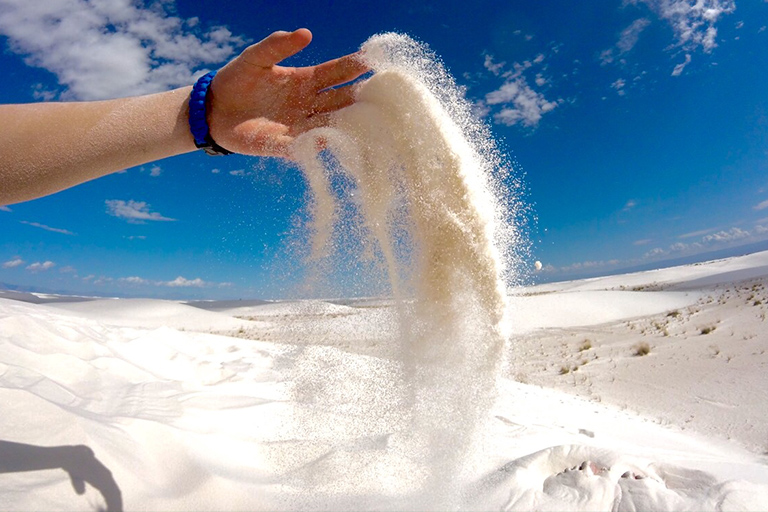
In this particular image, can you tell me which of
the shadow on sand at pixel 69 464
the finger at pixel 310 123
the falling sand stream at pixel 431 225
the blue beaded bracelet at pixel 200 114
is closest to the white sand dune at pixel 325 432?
the shadow on sand at pixel 69 464

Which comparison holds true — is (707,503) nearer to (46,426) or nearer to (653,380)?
(46,426)

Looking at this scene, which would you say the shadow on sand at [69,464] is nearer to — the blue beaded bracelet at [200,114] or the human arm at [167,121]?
the human arm at [167,121]

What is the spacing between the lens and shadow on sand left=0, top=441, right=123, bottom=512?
1.66 metres

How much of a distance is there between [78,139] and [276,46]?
2.37 feet

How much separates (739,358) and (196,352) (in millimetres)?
6254

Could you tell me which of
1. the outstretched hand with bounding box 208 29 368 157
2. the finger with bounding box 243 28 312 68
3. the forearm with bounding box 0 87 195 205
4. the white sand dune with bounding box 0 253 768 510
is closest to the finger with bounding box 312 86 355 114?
the outstretched hand with bounding box 208 29 368 157

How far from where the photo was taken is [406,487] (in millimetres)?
2111

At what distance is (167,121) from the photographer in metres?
1.50

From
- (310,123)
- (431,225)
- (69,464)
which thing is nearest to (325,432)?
(69,464)

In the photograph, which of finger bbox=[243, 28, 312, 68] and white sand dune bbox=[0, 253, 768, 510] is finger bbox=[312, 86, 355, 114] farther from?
white sand dune bbox=[0, 253, 768, 510]

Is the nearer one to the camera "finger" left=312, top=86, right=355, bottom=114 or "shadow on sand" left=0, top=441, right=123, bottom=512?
"shadow on sand" left=0, top=441, right=123, bottom=512

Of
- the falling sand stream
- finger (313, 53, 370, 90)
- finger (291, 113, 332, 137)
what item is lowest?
the falling sand stream

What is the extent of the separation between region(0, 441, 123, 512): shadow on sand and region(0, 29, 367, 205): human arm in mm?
1083

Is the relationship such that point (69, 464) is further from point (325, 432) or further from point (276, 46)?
point (276, 46)
